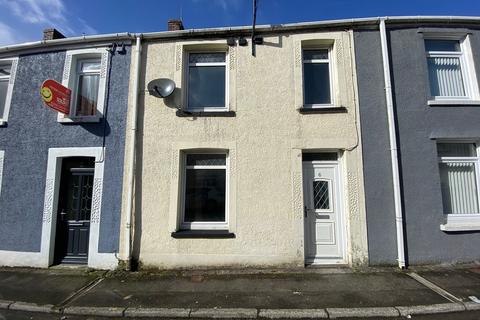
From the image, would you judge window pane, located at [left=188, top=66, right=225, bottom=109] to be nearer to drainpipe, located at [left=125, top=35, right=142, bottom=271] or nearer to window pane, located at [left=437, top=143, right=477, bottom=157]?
drainpipe, located at [left=125, top=35, right=142, bottom=271]

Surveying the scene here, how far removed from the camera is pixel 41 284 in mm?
5008

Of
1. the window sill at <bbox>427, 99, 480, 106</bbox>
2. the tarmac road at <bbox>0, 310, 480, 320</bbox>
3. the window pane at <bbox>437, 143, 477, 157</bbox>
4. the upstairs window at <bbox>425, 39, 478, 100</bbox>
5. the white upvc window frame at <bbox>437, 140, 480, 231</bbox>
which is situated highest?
the upstairs window at <bbox>425, 39, 478, 100</bbox>

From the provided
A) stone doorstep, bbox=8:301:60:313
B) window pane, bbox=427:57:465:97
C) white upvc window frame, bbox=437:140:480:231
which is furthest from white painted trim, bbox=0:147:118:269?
window pane, bbox=427:57:465:97

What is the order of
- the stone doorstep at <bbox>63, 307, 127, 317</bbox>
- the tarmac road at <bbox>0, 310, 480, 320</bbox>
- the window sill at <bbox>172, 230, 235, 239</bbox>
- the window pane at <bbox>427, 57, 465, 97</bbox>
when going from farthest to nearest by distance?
→ the window pane at <bbox>427, 57, 465, 97</bbox>, the window sill at <bbox>172, 230, 235, 239</bbox>, the stone doorstep at <bbox>63, 307, 127, 317</bbox>, the tarmac road at <bbox>0, 310, 480, 320</bbox>

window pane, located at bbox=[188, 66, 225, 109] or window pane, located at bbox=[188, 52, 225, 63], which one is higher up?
window pane, located at bbox=[188, 52, 225, 63]

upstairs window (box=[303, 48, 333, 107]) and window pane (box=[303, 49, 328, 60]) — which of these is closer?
upstairs window (box=[303, 48, 333, 107])

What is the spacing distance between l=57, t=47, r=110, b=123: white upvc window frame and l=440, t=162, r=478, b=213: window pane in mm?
7819

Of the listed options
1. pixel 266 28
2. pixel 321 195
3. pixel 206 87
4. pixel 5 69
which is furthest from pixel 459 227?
pixel 5 69

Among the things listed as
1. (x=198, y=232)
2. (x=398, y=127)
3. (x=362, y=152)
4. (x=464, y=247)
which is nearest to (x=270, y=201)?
(x=198, y=232)

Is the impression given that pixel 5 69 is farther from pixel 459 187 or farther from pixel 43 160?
pixel 459 187

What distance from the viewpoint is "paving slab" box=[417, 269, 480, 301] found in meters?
4.29

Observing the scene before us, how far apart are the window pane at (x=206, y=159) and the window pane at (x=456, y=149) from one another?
15.9 ft

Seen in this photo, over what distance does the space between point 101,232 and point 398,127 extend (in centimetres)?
677

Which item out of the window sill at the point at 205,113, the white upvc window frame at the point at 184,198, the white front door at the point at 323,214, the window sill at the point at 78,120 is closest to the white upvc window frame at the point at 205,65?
the window sill at the point at 205,113
